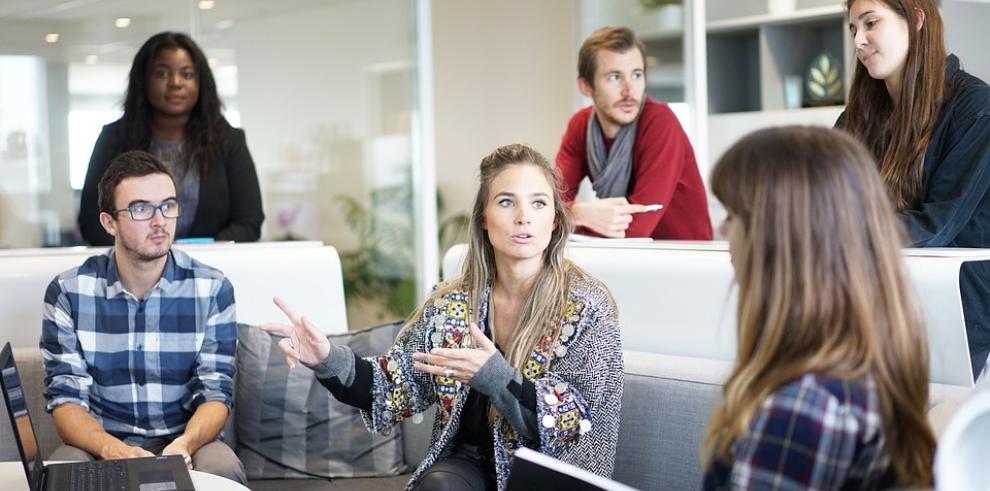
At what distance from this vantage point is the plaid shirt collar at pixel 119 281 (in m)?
2.62

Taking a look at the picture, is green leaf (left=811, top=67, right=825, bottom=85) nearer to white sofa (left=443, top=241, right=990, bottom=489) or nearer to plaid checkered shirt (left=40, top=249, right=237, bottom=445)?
white sofa (left=443, top=241, right=990, bottom=489)

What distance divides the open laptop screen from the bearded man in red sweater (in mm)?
1461

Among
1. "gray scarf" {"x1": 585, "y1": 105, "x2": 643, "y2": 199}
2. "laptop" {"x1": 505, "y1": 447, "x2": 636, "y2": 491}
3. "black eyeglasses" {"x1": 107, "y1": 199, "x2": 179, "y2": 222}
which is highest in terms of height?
"gray scarf" {"x1": 585, "y1": 105, "x2": 643, "y2": 199}

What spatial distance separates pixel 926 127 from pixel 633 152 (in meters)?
1.04

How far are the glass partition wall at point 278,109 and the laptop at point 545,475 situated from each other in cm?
321

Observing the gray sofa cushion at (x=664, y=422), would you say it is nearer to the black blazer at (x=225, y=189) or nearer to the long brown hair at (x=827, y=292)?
the long brown hair at (x=827, y=292)

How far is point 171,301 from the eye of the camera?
2.64 m

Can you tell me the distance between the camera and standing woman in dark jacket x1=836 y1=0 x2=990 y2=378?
6.91 ft

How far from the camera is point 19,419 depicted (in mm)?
1824

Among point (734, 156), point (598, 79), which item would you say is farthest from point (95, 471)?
point (598, 79)

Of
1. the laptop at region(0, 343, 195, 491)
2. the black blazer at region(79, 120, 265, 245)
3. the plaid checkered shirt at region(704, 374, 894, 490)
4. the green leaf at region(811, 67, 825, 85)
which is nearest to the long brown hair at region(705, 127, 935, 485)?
the plaid checkered shirt at region(704, 374, 894, 490)

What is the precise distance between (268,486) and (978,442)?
2.06 m

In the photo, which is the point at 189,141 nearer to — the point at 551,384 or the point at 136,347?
the point at 136,347

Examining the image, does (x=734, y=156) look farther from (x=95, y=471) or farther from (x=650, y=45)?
(x=650, y=45)
